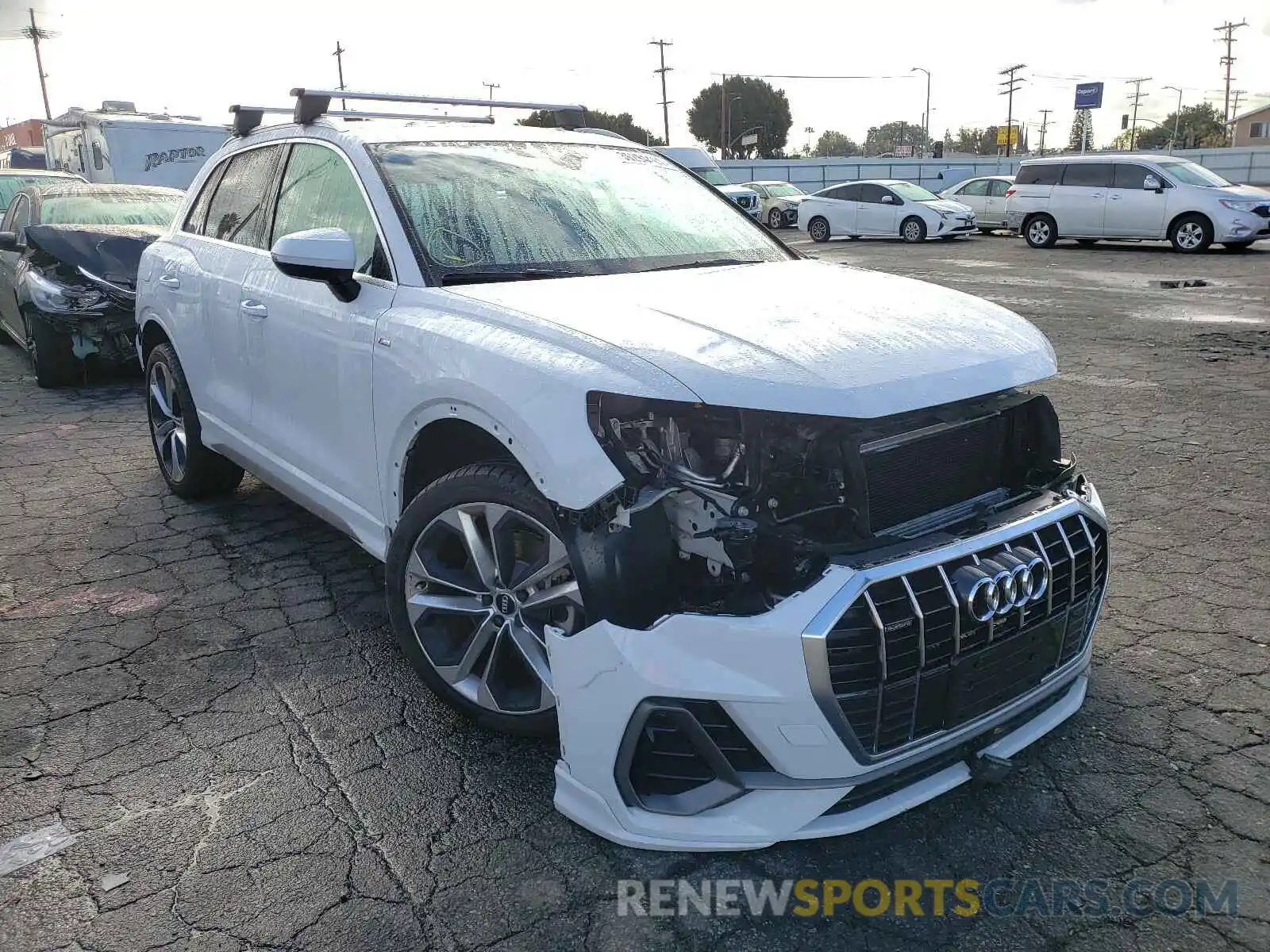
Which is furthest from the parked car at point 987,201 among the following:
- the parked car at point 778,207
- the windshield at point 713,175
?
the windshield at point 713,175

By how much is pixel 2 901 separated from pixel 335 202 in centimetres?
240

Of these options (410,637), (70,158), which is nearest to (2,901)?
(410,637)

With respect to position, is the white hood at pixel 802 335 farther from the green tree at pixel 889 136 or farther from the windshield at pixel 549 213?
the green tree at pixel 889 136

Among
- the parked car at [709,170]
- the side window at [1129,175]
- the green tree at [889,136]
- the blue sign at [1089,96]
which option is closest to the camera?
the side window at [1129,175]

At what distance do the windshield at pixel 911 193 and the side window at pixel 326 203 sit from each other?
71.4 feet

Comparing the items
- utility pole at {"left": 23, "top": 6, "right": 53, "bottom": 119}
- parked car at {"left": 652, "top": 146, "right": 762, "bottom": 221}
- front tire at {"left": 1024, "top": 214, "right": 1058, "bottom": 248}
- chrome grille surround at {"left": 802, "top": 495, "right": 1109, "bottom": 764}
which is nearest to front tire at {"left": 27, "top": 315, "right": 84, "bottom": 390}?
chrome grille surround at {"left": 802, "top": 495, "right": 1109, "bottom": 764}

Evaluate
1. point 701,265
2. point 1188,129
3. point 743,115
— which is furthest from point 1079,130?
point 701,265

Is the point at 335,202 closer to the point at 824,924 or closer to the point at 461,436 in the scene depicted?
the point at 461,436

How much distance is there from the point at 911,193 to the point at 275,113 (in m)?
21.8

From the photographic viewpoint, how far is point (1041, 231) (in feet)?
68.0

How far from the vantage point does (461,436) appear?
116 inches

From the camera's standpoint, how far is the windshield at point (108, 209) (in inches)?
368

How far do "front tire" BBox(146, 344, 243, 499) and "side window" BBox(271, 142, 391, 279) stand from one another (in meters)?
1.29

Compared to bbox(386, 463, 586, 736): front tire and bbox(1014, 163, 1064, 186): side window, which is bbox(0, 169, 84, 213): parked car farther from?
bbox(1014, 163, 1064, 186): side window
